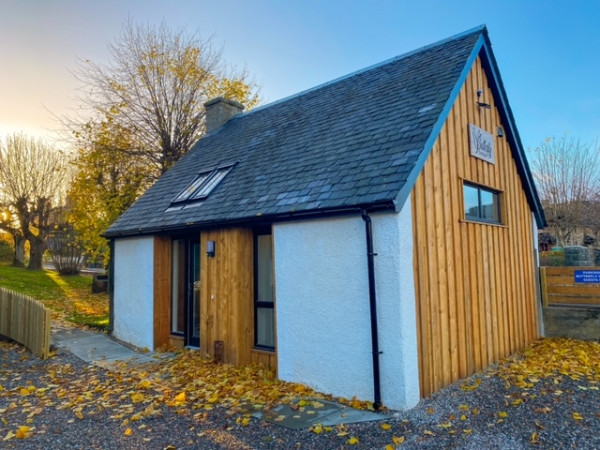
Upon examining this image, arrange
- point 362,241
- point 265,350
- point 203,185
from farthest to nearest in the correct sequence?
point 203,185
point 265,350
point 362,241

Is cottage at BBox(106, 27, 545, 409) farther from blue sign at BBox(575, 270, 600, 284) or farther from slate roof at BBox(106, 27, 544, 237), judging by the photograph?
blue sign at BBox(575, 270, 600, 284)

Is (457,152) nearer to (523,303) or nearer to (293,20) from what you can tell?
(523,303)

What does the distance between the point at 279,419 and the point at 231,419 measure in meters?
0.62

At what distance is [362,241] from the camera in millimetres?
5730

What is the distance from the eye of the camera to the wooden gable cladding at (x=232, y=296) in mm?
7414

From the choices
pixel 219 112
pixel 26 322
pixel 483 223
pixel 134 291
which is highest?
pixel 219 112

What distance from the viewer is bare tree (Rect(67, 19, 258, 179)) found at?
18906 mm

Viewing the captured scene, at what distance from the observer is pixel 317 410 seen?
538 centimetres

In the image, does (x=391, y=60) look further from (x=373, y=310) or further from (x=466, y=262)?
(x=373, y=310)

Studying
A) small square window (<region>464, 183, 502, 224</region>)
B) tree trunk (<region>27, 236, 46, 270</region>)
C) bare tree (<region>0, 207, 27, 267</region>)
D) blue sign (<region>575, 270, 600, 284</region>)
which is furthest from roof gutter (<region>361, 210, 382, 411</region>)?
tree trunk (<region>27, 236, 46, 270</region>)

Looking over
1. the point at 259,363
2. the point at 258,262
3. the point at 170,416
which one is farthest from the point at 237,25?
the point at 170,416

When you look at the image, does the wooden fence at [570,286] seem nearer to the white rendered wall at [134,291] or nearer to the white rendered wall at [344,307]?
the white rendered wall at [344,307]

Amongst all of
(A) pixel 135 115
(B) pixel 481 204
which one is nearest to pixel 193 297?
(B) pixel 481 204

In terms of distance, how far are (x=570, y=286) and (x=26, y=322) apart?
521 inches
